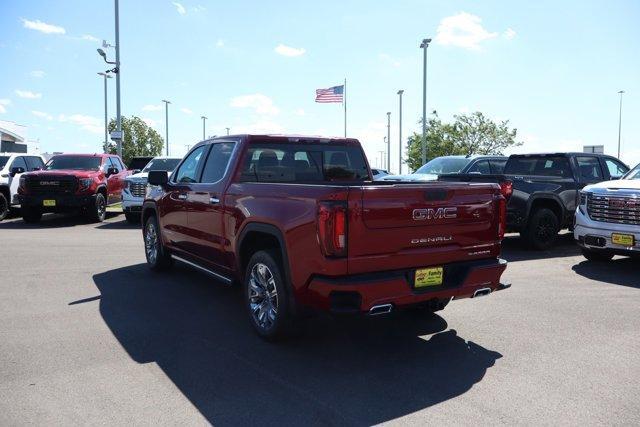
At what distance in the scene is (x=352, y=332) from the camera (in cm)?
500

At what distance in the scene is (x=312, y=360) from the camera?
14.0 feet

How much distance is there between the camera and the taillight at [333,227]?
3.80 metres

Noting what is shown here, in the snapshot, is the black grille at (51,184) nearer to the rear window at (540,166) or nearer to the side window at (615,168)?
the rear window at (540,166)

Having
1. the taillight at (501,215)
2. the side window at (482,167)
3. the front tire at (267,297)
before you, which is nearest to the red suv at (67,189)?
the side window at (482,167)

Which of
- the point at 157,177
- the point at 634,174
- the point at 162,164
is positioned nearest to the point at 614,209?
the point at 634,174

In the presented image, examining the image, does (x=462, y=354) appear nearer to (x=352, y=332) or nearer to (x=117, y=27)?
(x=352, y=332)

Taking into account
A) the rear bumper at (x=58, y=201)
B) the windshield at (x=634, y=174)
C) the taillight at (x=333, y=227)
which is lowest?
the rear bumper at (x=58, y=201)

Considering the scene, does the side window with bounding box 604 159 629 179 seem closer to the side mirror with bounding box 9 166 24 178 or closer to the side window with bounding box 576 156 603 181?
the side window with bounding box 576 156 603 181

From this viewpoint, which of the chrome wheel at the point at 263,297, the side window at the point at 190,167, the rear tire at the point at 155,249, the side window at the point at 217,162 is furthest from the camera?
the rear tire at the point at 155,249

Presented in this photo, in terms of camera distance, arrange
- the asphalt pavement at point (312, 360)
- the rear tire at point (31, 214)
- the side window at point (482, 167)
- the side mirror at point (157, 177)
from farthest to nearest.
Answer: the rear tire at point (31, 214), the side window at point (482, 167), the side mirror at point (157, 177), the asphalt pavement at point (312, 360)

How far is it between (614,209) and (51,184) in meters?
12.8

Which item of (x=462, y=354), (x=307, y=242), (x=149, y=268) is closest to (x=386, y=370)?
(x=462, y=354)

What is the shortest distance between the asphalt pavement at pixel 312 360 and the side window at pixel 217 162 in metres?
1.42

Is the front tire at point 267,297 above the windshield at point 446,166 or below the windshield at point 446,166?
below
